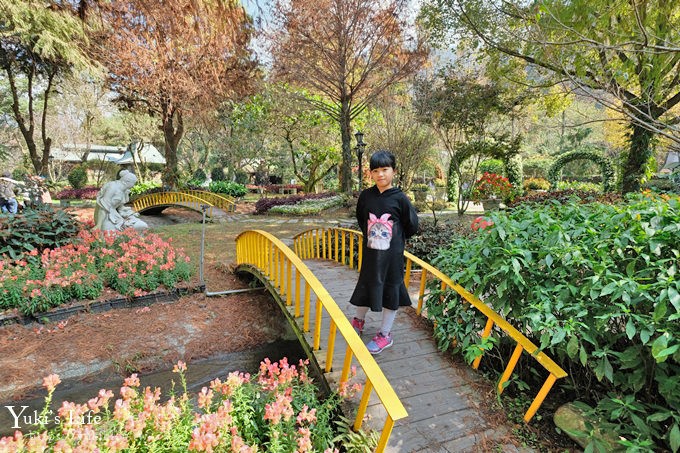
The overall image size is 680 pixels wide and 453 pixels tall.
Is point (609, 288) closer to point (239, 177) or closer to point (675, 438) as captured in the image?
point (675, 438)

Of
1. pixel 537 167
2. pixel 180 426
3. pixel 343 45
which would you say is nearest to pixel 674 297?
pixel 180 426

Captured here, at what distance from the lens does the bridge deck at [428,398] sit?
2.07 metres

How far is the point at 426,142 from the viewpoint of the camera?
12.4 metres

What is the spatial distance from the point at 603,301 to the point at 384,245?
1.42 meters

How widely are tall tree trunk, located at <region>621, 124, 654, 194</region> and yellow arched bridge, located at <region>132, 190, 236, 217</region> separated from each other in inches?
499

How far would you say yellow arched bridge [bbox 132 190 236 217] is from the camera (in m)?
12.5

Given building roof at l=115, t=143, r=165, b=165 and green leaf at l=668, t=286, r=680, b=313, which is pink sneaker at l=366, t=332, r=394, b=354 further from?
building roof at l=115, t=143, r=165, b=165

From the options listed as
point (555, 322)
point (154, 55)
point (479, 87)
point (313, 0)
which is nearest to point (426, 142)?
point (479, 87)

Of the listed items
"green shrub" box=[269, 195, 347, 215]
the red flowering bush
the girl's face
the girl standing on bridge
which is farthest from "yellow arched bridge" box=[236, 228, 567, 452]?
the red flowering bush

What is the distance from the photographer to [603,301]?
79.5 inches

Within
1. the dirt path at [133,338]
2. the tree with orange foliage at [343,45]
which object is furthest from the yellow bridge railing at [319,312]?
the tree with orange foliage at [343,45]

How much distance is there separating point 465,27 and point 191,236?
9.32 metres

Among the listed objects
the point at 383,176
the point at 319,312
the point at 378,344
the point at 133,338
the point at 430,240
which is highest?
the point at 383,176

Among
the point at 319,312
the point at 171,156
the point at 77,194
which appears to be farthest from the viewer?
the point at 77,194
